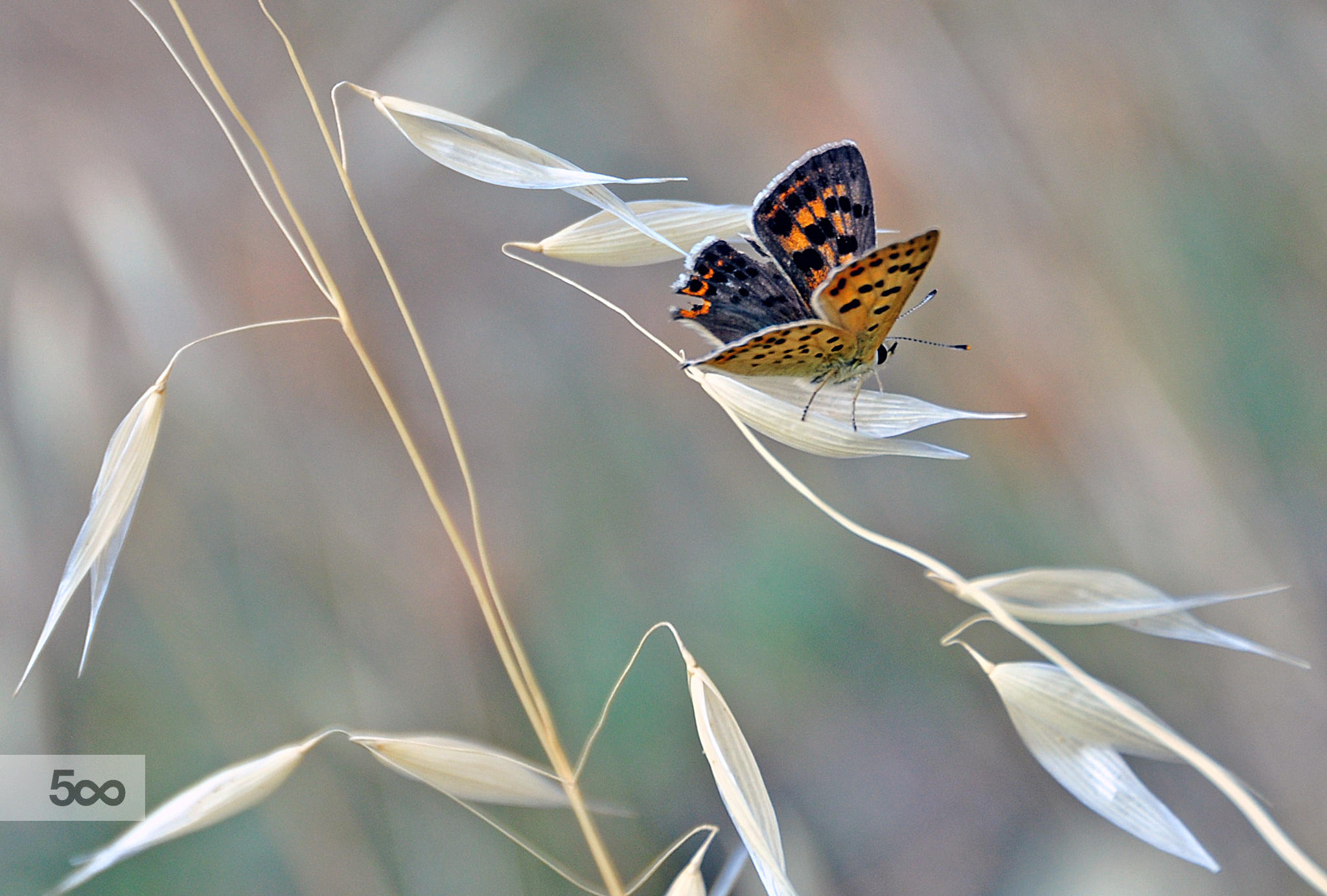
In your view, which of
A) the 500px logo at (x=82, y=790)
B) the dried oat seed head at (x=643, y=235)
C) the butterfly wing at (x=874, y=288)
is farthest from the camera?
the 500px logo at (x=82, y=790)

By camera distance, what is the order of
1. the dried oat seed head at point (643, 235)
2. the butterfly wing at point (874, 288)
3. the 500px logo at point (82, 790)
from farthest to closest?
the 500px logo at point (82, 790)
the dried oat seed head at point (643, 235)
the butterfly wing at point (874, 288)

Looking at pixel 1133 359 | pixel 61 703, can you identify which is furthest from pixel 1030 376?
pixel 61 703

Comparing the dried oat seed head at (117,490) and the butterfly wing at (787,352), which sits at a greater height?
the dried oat seed head at (117,490)

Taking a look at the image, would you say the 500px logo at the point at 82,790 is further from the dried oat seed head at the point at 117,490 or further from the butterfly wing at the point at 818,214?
the butterfly wing at the point at 818,214

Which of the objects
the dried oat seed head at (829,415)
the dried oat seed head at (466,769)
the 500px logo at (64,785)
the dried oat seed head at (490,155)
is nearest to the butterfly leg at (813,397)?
the dried oat seed head at (829,415)

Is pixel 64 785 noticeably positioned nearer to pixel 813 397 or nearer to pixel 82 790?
pixel 82 790

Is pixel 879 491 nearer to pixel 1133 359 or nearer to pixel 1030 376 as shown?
pixel 1030 376
